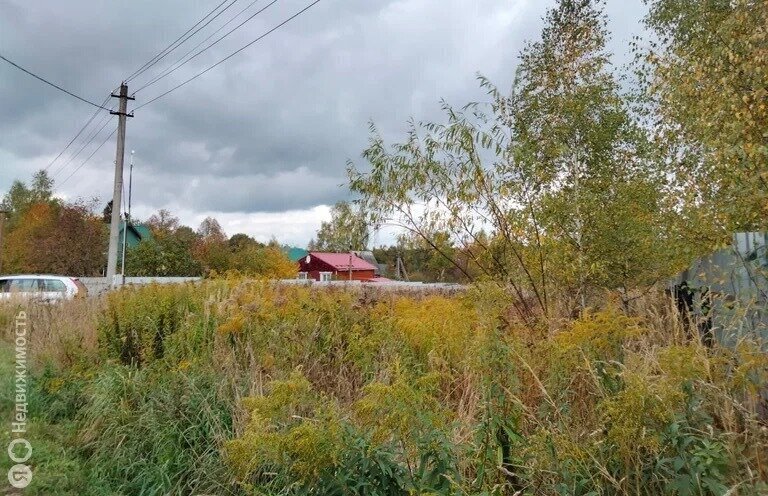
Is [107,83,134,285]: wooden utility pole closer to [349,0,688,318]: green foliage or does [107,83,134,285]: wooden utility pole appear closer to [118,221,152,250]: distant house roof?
[349,0,688,318]: green foliage

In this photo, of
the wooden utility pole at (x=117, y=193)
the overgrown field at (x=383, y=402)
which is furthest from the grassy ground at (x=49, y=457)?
the wooden utility pole at (x=117, y=193)

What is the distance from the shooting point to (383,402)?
2.33 metres

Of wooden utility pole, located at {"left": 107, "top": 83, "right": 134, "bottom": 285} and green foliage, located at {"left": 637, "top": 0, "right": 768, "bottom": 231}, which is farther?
wooden utility pole, located at {"left": 107, "top": 83, "right": 134, "bottom": 285}

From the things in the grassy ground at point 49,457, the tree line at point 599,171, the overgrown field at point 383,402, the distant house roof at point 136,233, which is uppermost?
the distant house roof at point 136,233

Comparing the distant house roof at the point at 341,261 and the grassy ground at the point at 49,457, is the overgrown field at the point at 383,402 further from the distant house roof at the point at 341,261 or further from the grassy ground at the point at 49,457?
the distant house roof at the point at 341,261

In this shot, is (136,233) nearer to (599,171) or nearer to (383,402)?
(599,171)

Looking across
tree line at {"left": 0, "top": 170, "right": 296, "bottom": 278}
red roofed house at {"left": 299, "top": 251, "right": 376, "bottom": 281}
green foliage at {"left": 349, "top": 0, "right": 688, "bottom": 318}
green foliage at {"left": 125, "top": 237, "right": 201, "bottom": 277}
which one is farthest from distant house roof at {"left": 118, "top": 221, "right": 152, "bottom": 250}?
green foliage at {"left": 349, "top": 0, "right": 688, "bottom": 318}

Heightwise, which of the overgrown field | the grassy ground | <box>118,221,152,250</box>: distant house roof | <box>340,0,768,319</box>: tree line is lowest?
the grassy ground

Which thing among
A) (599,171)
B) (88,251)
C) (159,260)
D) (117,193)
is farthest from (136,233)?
(599,171)

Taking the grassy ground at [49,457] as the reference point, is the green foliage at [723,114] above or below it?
above

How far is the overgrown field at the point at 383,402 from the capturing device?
6.56 ft

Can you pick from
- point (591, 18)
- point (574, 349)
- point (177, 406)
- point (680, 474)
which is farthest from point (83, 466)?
point (591, 18)

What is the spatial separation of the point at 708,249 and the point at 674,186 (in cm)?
296

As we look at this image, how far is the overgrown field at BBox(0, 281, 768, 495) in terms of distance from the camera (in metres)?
2.00
